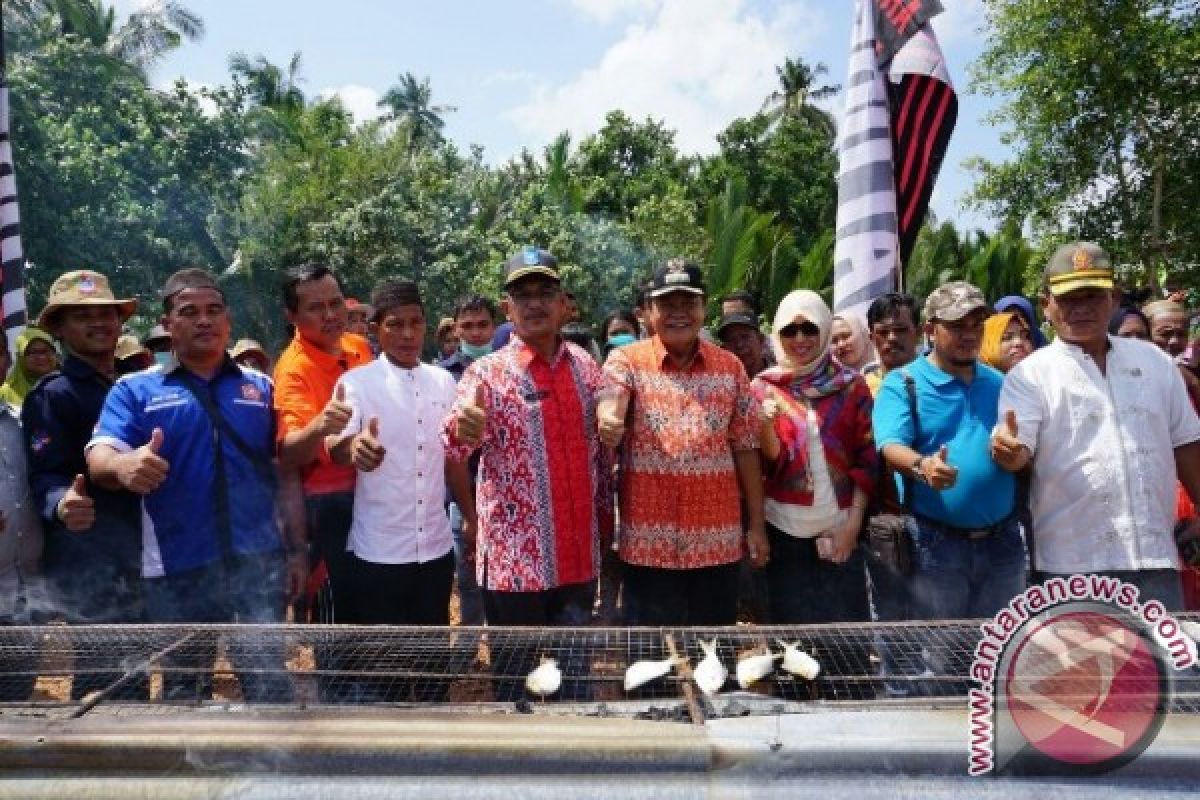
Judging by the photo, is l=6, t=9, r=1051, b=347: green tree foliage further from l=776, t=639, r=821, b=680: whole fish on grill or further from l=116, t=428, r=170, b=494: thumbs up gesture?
l=776, t=639, r=821, b=680: whole fish on grill

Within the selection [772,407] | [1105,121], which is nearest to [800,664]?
[772,407]

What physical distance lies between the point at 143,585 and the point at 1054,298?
362cm

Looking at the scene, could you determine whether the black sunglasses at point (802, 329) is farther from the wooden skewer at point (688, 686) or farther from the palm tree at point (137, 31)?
the palm tree at point (137, 31)

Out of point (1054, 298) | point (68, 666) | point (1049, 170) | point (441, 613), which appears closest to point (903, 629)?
point (1054, 298)

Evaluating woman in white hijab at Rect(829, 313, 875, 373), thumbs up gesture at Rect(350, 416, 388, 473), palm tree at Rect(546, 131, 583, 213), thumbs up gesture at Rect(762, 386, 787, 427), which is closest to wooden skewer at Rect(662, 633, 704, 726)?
thumbs up gesture at Rect(762, 386, 787, 427)

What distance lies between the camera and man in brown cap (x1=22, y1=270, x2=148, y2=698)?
3490mm

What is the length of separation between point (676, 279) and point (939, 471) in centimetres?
121

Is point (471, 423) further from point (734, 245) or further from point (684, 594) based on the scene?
point (734, 245)

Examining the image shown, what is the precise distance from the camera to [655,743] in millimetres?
2068

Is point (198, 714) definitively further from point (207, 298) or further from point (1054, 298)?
point (1054, 298)

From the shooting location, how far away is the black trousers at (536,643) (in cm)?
271

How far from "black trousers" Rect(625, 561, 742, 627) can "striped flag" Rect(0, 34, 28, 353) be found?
15.8 ft

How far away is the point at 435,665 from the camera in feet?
9.33

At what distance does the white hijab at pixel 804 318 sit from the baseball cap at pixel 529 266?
1.01 m
